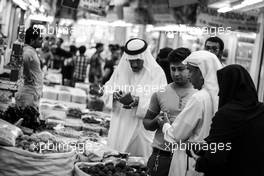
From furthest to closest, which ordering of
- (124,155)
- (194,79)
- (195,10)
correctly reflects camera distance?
1. (195,10)
2. (124,155)
3. (194,79)

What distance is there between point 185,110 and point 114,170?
2.76ft

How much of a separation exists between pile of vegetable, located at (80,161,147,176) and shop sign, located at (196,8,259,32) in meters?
5.93

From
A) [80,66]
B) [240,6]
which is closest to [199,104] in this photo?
[240,6]

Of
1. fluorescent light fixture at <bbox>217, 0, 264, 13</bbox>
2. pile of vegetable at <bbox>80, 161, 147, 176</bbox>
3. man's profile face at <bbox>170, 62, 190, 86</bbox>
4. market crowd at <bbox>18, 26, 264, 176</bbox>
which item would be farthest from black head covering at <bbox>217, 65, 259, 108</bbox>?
fluorescent light fixture at <bbox>217, 0, 264, 13</bbox>

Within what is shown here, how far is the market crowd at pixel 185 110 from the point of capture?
3.00 m

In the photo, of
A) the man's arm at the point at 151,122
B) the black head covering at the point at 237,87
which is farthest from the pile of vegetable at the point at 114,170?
the black head covering at the point at 237,87

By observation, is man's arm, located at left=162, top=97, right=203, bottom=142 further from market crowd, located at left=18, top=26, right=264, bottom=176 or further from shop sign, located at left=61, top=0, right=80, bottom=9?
shop sign, located at left=61, top=0, right=80, bottom=9

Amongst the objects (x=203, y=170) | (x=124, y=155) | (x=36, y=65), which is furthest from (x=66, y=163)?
(x=36, y=65)

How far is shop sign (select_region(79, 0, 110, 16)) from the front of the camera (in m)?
11.6

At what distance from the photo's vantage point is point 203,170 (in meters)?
3.09

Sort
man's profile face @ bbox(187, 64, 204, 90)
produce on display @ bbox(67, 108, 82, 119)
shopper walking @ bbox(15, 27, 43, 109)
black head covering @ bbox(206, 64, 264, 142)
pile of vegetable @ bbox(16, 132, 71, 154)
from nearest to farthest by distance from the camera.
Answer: black head covering @ bbox(206, 64, 264, 142)
man's profile face @ bbox(187, 64, 204, 90)
pile of vegetable @ bbox(16, 132, 71, 154)
shopper walking @ bbox(15, 27, 43, 109)
produce on display @ bbox(67, 108, 82, 119)

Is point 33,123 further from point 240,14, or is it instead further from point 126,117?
point 240,14

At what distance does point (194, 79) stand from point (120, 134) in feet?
5.82

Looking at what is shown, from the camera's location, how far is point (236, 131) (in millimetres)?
2953
